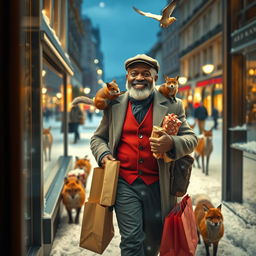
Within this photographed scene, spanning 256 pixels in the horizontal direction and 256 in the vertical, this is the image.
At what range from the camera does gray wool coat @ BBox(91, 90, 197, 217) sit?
99.7 inches

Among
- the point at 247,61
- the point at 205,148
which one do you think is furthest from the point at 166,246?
the point at 205,148

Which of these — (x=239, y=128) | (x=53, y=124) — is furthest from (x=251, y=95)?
(x=53, y=124)

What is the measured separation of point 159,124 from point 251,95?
306 cm

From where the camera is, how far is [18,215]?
115 cm

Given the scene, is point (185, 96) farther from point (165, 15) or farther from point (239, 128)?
point (165, 15)

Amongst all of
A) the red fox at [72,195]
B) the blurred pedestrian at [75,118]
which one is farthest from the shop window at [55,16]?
the blurred pedestrian at [75,118]

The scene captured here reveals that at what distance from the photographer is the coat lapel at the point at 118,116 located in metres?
2.61

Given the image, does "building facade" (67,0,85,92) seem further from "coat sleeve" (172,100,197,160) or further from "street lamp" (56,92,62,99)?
Result: "coat sleeve" (172,100,197,160)

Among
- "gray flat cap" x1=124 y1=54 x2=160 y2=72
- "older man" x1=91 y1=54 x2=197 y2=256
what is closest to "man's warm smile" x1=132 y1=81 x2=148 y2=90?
"older man" x1=91 y1=54 x2=197 y2=256

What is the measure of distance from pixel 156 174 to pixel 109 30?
1.97 meters

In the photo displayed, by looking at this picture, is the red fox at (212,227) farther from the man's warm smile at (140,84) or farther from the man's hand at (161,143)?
the man's warm smile at (140,84)

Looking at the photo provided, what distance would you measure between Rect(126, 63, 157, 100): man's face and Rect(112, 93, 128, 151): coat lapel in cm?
11

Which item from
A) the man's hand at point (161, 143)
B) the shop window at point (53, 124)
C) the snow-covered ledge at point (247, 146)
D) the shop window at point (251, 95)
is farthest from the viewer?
the shop window at point (53, 124)

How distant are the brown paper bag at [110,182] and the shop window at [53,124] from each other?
9.25 feet
